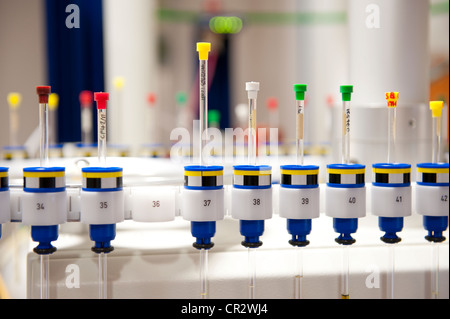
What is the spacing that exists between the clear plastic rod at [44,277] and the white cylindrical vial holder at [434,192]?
594mm

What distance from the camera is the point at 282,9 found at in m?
2.92

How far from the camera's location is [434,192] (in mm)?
807

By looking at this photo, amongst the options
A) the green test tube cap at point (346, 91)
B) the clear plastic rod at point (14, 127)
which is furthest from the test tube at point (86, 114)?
the green test tube cap at point (346, 91)

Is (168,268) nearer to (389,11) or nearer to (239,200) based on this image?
(239,200)

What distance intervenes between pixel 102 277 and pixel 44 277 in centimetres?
9

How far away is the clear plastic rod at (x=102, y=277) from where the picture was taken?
2.77 feet

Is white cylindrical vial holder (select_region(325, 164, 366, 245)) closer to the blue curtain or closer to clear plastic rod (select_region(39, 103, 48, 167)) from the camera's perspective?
clear plastic rod (select_region(39, 103, 48, 167))

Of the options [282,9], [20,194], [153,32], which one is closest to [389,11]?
[20,194]

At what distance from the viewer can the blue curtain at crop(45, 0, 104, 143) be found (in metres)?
2.21

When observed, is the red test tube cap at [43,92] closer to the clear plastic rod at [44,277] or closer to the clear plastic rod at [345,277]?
the clear plastic rod at [44,277]

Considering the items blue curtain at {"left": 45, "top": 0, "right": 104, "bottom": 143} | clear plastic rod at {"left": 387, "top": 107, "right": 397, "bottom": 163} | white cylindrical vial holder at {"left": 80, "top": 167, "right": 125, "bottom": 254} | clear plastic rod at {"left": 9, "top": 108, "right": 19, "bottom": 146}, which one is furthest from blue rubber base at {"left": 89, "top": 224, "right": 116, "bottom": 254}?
blue curtain at {"left": 45, "top": 0, "right": 104, "bottom": 143}

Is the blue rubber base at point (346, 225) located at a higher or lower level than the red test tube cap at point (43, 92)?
lower

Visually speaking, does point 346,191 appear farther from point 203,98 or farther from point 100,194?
point 100,194
